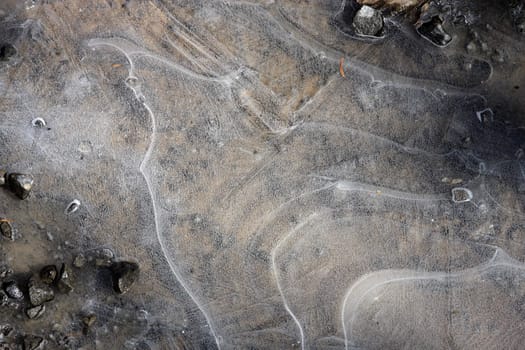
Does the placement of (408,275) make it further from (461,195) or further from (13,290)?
(13,290)

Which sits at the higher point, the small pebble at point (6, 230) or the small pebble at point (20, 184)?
the small pebble at point (20, 184)

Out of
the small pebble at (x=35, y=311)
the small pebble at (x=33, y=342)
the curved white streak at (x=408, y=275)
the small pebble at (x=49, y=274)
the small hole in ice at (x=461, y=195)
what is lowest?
the small pebble at (x=33, y=342)

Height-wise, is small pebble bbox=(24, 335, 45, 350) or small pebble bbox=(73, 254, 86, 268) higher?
small pebble bbox=(73, 254, 86, 268)

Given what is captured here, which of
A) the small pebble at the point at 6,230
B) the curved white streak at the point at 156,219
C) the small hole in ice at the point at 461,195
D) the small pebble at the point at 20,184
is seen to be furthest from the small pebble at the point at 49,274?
the small hole in ice at the point at 461,195

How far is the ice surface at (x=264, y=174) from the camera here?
445 centimetres

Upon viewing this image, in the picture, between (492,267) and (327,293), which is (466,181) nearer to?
(492,267)

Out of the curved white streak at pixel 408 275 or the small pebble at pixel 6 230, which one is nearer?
the small pebble at pixel 6 230

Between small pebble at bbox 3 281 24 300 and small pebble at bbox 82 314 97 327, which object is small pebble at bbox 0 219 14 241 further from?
small pebble at bbox 82 314 97 327

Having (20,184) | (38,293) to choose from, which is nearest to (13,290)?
(38,293)

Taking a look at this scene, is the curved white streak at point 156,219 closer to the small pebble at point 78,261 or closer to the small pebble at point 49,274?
the small pebble at point 78,261

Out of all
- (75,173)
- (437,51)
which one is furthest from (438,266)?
(75,173)

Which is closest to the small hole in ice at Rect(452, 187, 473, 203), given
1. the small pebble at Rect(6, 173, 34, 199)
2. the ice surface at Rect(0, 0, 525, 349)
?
the ice surface at Rect(0, 0, 525, 349)

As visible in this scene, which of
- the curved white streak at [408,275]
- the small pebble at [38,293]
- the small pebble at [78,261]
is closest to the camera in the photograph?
the small pebble at [38,293]

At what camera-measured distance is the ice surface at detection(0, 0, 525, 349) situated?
14.6 ft
